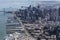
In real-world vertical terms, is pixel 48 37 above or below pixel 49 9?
below

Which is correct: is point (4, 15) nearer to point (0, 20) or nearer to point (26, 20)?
point (0, 20)

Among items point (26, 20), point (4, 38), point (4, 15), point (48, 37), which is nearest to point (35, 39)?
point (48, 37)

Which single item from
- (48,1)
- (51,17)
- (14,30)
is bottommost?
(14,30)

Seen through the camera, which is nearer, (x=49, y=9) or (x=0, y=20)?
(x=0, y=20)

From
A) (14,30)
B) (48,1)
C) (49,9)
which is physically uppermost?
(48,1)

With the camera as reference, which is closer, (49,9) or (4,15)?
(4,15)

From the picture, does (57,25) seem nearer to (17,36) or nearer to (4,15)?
(17,36)

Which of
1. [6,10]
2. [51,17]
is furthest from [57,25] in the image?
[6,10]

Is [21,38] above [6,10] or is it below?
below
